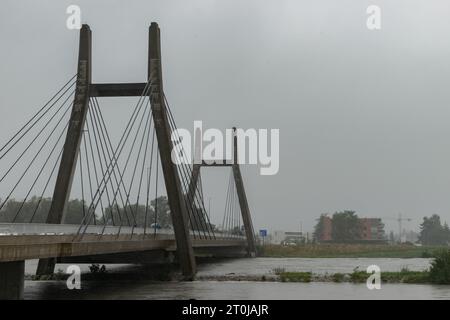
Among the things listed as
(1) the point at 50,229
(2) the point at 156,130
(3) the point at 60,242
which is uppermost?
(2) the point at 156,130

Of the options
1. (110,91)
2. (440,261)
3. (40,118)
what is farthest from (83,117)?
(440,261)

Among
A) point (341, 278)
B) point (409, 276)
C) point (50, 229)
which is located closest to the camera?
point (50, 229)

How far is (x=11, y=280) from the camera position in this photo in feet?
81.8

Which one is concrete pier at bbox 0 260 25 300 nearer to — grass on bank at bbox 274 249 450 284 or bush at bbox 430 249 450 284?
grass on bank at bbox 274 249 450 284

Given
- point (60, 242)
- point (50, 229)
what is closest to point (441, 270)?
point (60, 242)

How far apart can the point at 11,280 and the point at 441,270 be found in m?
26.1

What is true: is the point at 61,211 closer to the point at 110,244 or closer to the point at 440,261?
the point at 110,244

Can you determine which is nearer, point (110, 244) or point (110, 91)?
point (110, 244)

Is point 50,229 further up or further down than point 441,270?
further up

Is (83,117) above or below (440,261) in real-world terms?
above

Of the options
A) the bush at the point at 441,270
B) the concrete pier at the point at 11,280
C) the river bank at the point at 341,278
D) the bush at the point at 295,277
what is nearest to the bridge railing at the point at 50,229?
the concrete pier at the point at 11,280

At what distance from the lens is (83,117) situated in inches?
1636

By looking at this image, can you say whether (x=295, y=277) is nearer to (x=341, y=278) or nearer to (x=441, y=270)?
(x=341, y=278)

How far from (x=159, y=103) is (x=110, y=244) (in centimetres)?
1168
